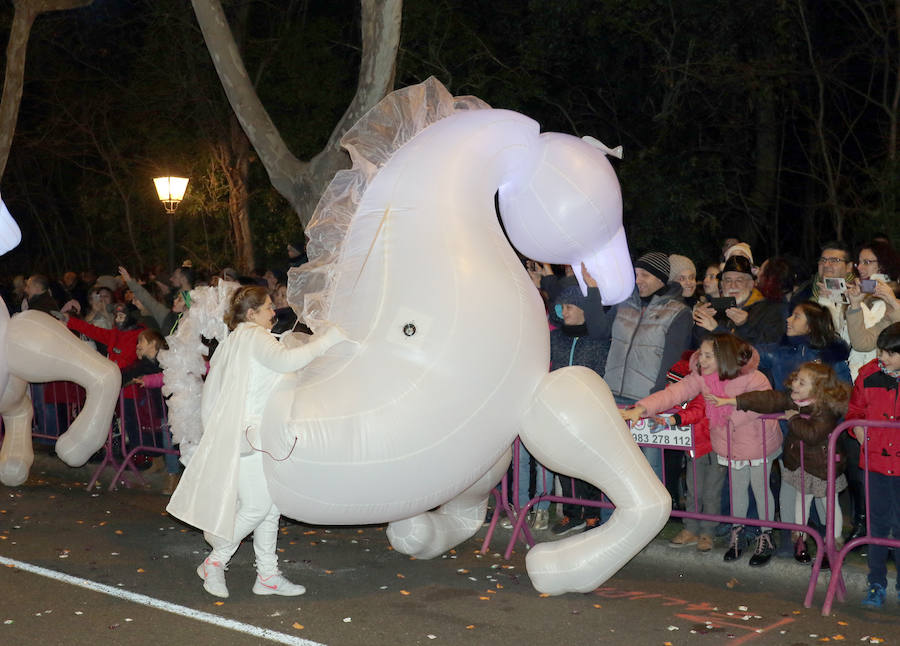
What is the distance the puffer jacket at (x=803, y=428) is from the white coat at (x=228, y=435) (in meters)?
2.75

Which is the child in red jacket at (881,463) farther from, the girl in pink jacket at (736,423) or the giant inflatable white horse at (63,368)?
the giant inflatable white horse at (63,368)

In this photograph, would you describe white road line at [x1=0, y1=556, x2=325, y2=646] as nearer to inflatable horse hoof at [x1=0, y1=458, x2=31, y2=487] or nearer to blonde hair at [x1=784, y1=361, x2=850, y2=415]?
inflatable horse hoof at [x1=0, y1=458, x2=31, y2=487]

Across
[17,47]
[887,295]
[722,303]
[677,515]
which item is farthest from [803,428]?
[17,47]

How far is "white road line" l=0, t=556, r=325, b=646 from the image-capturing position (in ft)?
17.1

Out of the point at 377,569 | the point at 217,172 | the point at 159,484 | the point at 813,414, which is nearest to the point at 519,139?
the point at 813,414

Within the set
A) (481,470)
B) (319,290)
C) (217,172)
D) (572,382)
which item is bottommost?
(481,470)

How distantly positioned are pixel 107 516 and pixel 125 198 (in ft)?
51.9

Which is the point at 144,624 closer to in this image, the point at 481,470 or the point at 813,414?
the point at 481,470

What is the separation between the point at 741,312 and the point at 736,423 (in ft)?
3.25

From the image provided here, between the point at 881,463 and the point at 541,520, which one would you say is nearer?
the point at 881,463

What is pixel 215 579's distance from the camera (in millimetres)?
5867

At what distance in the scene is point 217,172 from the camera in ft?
62.2

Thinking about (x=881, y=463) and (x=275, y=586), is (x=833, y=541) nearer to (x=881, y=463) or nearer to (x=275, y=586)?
(x=881, y=463)

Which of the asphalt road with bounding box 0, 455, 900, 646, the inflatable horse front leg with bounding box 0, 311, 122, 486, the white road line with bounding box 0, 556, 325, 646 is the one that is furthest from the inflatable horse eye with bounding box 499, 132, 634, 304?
the inflatable horse front leg with bounding box 0, 311, 122, 486
